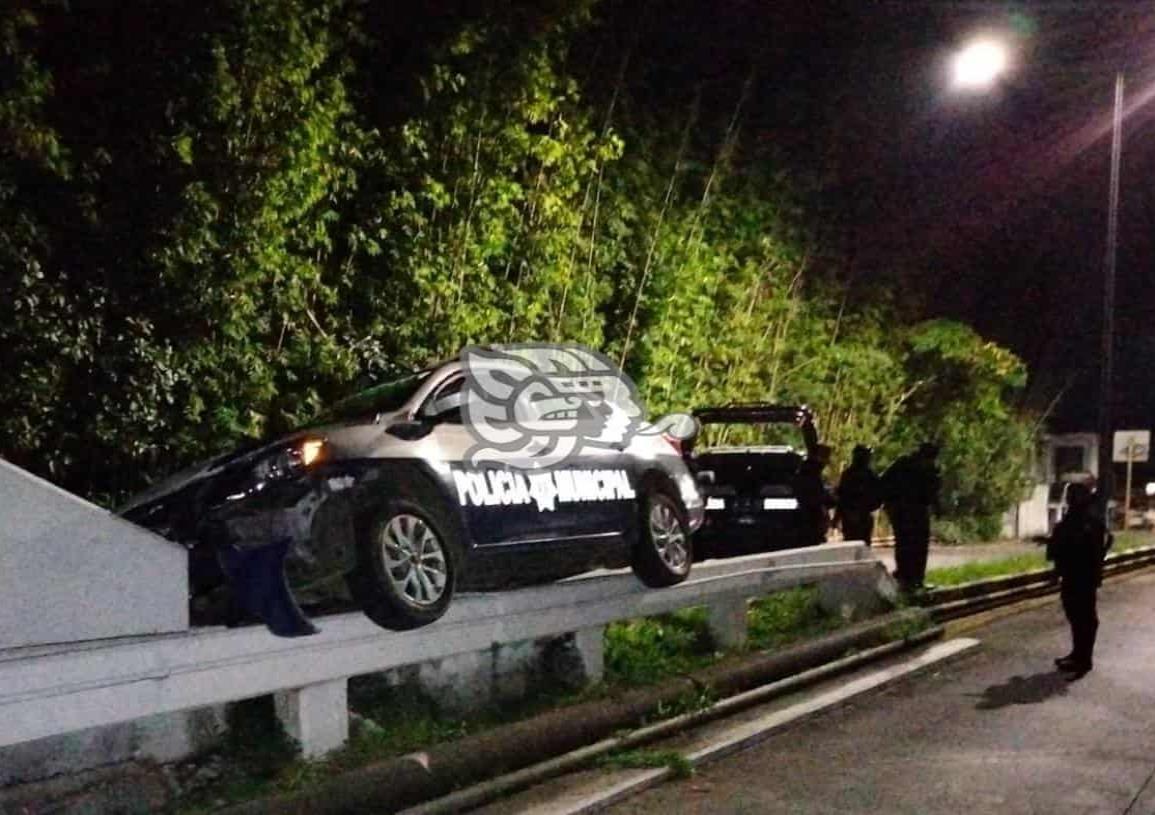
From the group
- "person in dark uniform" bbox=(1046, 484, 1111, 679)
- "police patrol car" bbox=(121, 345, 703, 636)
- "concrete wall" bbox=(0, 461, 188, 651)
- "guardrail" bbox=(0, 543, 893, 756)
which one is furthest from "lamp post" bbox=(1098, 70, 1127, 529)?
"concrete wall" bbox=(0, 461, 188, 651)

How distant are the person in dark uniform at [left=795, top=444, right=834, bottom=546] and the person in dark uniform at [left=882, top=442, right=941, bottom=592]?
653 millimetres

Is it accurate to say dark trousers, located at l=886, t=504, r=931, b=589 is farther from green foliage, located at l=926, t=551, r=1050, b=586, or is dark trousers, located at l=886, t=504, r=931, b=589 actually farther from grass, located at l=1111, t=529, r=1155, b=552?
grass, located at l=1111, t=529, r=1155, b=552

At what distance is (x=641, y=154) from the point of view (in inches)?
579

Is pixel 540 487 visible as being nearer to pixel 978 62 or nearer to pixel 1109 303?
pixel 978 62

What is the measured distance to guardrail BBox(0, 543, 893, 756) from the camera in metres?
4.69

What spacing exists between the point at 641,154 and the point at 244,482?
9.61 meters

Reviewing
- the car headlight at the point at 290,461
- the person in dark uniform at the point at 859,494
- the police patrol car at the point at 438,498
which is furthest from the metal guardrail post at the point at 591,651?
the person in dark uniform at the point at 859,494

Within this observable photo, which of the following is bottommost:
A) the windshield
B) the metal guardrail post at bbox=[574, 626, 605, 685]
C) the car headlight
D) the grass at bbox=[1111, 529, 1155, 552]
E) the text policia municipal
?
the grass at bbox=[1111, 529, 1155, 552]

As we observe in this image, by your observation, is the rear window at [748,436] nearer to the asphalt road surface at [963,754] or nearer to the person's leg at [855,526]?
the person's leg at [855,526]

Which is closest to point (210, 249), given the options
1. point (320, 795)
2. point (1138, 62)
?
point (320, 795)

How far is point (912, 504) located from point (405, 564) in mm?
7123

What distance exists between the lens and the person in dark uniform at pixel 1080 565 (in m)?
9.55

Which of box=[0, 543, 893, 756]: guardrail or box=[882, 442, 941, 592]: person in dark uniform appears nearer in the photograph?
box=[0, 543, 893, 756]: guardrail

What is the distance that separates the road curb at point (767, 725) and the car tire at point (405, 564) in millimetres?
1065
